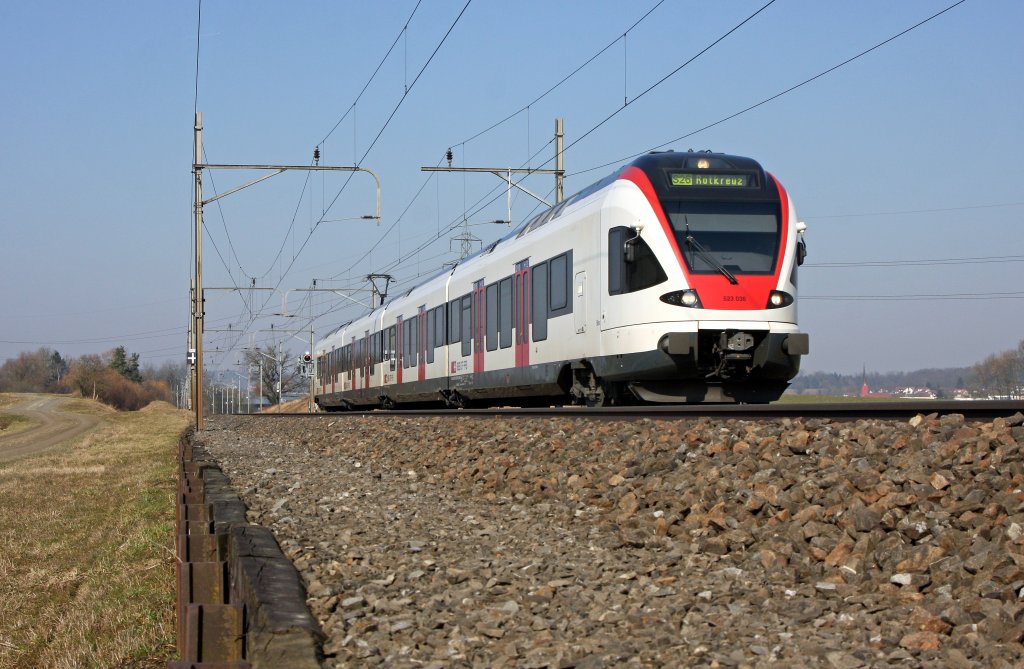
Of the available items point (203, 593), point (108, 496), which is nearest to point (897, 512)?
point (203, 593)

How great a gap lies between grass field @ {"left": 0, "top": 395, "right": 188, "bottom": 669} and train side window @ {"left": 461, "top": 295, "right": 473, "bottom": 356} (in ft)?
18.9

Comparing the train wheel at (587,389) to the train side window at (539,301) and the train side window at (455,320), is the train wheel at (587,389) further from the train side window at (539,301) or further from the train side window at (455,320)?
the train side window at (455,320)

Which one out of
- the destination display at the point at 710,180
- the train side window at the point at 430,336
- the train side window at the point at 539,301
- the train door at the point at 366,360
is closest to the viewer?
the destination display at the point at 710,180

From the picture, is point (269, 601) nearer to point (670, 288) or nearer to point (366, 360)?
point (670, 288)

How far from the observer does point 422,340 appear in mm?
25734

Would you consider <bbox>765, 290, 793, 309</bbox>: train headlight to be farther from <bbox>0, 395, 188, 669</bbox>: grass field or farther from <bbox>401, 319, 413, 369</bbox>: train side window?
<bbox>401, 319, 413, 369</bbox>: train side window

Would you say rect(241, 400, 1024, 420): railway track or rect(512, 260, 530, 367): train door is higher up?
rect(512, 260, 530, 367): train door

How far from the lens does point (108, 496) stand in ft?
56.2

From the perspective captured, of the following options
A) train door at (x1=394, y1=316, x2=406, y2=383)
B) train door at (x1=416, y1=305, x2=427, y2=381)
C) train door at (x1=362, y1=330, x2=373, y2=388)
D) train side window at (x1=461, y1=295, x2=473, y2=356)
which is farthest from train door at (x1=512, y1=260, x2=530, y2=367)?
train door at (x1=362, y1=330, x2=373, y2=388)

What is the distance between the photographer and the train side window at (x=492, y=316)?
19219 mm

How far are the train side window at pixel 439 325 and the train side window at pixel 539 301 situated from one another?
6.71m

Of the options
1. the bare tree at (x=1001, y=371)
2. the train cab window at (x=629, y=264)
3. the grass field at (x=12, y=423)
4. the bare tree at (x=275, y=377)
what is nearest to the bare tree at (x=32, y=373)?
the bare tree at (x=275, y=377)

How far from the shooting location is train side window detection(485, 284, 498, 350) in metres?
19.2

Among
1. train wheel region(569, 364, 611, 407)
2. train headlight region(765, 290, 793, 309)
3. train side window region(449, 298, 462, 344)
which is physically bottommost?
train wheel region(569, 364, 611, 407)
